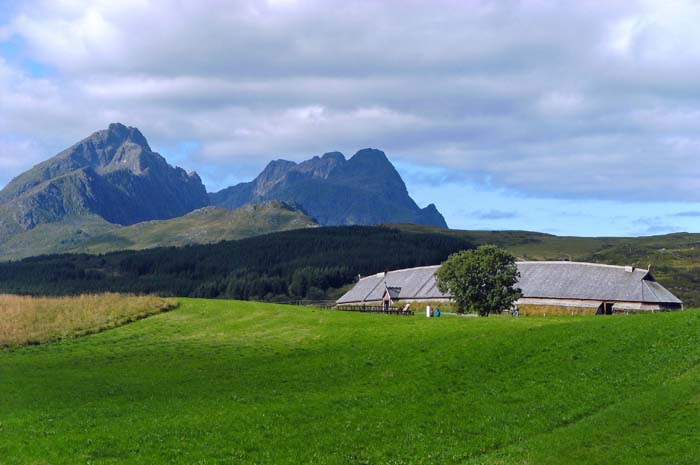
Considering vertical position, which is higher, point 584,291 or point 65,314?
point 584,291

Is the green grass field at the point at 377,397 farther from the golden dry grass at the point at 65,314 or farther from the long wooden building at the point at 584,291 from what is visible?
the long wooden building at the point at 584,291

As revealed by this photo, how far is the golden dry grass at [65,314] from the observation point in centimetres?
7644

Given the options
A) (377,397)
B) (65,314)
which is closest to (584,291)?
(65,314)

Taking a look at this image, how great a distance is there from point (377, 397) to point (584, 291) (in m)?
92.7

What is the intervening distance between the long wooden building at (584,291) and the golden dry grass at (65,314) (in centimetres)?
5640

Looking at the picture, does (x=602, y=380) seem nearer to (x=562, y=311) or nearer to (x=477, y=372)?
(x=477, y=372)

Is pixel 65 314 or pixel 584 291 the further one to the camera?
pixel 584 291

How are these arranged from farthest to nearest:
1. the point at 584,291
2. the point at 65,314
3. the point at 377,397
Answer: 1. the point at 584,291
2. the point at 65,314
3. the point at 377,397

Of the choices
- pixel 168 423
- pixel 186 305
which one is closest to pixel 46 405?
pixel 168 423

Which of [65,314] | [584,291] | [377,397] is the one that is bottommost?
[377,397]

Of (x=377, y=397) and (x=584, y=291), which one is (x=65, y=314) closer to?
(x=377, y=397)

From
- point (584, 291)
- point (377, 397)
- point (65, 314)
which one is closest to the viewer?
point (377, 397)

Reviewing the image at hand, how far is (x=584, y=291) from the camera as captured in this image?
12350 centimetres

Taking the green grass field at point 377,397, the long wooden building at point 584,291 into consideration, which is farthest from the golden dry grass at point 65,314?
the long wooden building at point 584,291
